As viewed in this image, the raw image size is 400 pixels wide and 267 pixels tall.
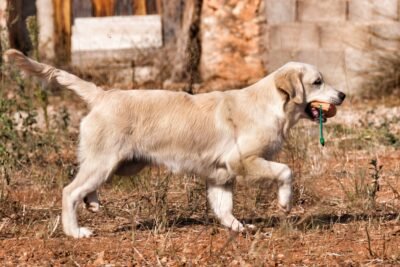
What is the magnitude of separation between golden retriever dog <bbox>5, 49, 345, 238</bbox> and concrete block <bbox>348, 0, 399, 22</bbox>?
567 centimetres

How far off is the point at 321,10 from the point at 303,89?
5924 mm

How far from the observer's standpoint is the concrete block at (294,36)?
12.8 m

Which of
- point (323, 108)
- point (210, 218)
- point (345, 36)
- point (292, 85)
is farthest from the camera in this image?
point (345, 36)

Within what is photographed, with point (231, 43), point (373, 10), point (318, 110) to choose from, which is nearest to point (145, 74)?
point (231, 43)

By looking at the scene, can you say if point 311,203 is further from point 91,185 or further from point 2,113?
point 2,113

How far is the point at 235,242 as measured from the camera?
6.07 meters

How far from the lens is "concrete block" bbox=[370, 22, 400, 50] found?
12.3 meters

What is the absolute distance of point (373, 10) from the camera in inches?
490

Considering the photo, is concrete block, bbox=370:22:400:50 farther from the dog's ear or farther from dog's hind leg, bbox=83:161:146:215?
dog's hind leg, bbox=83:161:146:215

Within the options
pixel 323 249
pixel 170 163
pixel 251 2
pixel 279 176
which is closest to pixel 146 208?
pixel 170 163

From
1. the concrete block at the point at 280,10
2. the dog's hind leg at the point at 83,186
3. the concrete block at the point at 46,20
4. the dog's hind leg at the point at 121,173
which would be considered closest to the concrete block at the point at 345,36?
the concrete block at the point at 280,10

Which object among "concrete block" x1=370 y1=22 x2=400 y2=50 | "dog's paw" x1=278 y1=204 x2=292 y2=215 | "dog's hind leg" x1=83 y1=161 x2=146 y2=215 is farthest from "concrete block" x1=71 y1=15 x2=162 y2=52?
"dog's paw" x1=278 y1=204 x2=292 y2=215

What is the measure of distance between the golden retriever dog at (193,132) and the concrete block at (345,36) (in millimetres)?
5563

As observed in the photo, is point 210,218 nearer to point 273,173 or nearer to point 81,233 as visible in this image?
point 273,173
